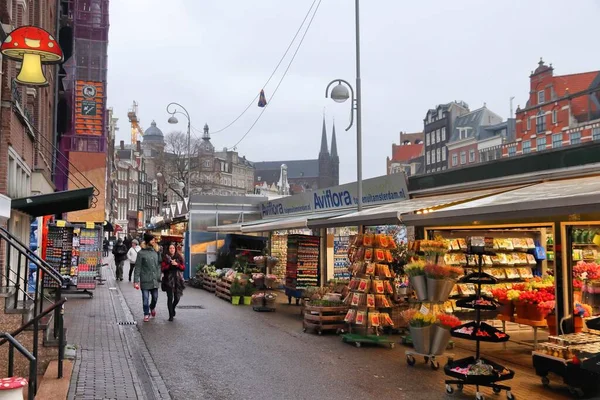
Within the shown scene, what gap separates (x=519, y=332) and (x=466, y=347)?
7.25 feet

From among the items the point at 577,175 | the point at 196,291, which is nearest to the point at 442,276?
the point at 577,175

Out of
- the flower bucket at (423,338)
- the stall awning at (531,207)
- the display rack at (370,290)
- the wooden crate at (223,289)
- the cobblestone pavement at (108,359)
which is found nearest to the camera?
the stall awning at (531,207)

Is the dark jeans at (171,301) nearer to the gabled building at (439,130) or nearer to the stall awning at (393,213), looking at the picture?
the stall awning at (393,213)

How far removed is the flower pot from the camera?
30.4 ft

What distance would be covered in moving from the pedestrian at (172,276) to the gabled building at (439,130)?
61.7 meters

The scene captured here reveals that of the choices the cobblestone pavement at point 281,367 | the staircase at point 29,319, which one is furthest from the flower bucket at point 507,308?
the staircase at point 29,319

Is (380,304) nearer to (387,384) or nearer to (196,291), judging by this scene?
(387,384)

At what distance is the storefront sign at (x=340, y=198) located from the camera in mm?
17391

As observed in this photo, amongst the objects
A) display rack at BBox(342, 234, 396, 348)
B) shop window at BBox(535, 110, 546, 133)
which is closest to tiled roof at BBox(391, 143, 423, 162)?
shop window at BBox(535, 110, 546, 133)

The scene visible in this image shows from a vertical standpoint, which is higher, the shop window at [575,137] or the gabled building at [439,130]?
the gabled building at [439,130]

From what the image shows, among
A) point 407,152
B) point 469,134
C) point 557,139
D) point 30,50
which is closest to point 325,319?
point 30,50

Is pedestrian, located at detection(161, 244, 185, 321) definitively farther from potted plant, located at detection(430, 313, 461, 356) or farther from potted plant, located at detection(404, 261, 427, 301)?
potted plant, located at detection(430, 313, 461, 356)

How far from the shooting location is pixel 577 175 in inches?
424

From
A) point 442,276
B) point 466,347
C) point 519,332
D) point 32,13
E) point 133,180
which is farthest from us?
point 133,180
